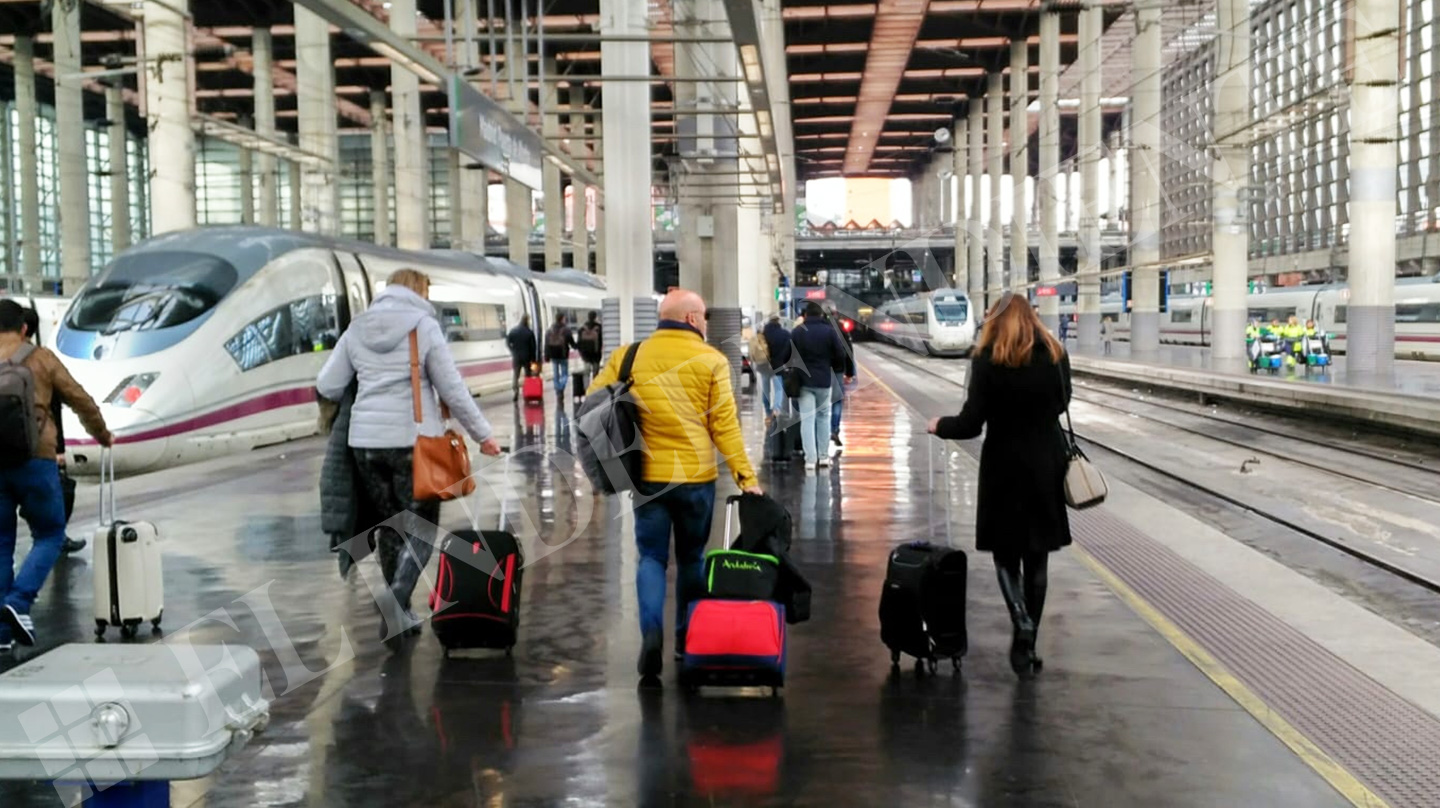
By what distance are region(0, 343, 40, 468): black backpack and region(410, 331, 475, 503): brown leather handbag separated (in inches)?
69.6

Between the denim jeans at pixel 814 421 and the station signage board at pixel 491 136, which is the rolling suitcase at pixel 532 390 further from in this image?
the denim jeans at pixel 814 421

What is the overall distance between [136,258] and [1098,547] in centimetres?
1266

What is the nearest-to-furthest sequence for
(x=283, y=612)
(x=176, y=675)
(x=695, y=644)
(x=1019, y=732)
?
(x=176, y=675) → (x=1019, y=732) → (x=695, y=644) → (x=283, y=612)

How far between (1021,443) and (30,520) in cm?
482

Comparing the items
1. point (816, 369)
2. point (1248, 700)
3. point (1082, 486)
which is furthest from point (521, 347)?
point (1248, 700)

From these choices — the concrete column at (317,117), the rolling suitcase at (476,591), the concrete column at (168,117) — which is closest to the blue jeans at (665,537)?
the rolling suitcase at (476,591)

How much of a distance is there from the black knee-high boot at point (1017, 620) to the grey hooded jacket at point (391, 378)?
2547 mm

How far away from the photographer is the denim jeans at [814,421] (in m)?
14.9

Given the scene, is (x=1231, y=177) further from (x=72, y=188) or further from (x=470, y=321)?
(x=72, y=188)

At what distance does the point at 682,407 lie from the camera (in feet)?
20.3

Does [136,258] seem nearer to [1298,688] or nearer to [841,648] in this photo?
[841,648]

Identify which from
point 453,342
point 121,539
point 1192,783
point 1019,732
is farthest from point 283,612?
point 453,342

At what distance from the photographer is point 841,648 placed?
22.5 ft

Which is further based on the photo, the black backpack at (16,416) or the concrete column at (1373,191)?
the concrete column at (1373,191)
